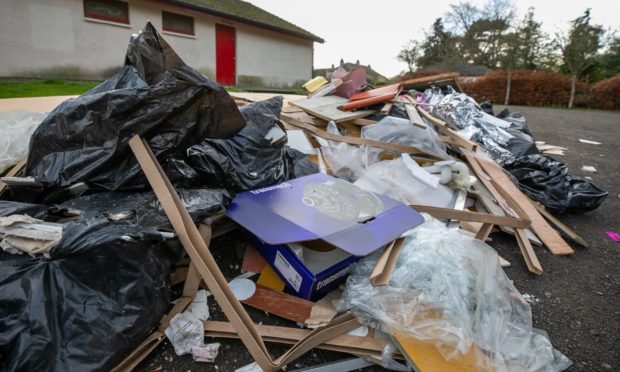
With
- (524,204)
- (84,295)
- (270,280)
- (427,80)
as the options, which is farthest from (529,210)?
(427,80)

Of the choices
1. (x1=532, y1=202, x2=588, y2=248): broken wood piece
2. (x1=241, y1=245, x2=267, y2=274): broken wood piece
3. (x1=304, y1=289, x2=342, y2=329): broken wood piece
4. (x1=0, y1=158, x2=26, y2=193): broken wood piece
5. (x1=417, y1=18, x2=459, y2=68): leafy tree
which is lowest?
(x1=304, y1=289, x2=342, y2=329): broken wood piece

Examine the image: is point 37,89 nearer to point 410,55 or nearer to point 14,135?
point 14,135

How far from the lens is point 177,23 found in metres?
9.90

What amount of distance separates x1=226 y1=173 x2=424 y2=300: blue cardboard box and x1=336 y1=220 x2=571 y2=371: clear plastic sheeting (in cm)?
13

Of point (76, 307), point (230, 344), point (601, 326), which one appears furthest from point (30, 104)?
point (601, 326)

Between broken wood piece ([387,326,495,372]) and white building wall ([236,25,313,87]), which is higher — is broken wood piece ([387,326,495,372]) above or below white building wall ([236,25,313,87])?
below

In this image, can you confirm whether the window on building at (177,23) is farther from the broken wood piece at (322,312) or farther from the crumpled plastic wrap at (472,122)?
the broken wood piece at (322,312)

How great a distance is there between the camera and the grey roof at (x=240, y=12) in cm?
975

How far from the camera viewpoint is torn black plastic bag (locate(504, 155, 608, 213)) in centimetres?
249

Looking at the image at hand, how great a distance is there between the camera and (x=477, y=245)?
153cm

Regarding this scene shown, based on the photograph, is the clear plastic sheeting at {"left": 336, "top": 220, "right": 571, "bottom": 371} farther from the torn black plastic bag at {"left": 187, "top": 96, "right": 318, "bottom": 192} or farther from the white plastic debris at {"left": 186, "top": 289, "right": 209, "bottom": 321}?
the torn black plastic bag at {"left": 187, "top": 96, "right": 318, "bottom": 192}

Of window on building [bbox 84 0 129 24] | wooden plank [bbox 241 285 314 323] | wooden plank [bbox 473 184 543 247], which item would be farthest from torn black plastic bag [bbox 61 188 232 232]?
window on building [bbox 84 0 129 24]

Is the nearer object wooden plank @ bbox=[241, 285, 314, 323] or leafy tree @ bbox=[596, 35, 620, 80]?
wooden plank @ bbox=[241, 285, 314, 323]

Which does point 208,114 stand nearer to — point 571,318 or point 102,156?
point 102,156
